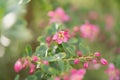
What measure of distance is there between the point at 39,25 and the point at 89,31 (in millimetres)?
232

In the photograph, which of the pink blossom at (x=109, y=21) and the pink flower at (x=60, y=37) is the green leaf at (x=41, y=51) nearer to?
the pink flower at (x=60, y=37)

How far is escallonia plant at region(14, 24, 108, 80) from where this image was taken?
3.06ft

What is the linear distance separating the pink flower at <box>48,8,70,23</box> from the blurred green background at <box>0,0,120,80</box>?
0.03 meters

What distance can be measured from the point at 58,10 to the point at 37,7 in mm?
249

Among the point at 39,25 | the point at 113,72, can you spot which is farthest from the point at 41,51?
the point at 39,25

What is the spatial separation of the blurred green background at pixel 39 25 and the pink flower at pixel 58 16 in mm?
29

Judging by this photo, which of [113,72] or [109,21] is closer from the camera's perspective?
[113,72]

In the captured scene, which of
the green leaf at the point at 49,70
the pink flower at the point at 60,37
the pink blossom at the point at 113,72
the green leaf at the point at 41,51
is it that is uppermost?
the pink flower at the point at 60,37

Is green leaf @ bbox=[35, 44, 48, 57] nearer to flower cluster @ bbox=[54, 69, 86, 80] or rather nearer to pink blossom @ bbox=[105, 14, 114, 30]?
flower cluster @ bbox=[54, 69, 86, 80]

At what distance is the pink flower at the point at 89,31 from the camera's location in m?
1.56

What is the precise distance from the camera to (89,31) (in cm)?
161

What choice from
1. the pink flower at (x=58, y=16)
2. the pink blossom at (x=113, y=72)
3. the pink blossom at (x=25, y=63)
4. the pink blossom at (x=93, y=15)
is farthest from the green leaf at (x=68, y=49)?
the pink blossom at (x=93, y=15)

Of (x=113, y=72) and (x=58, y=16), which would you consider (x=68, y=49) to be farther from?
(x=58, y=16)

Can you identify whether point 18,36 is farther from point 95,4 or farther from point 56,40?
point 95,4
